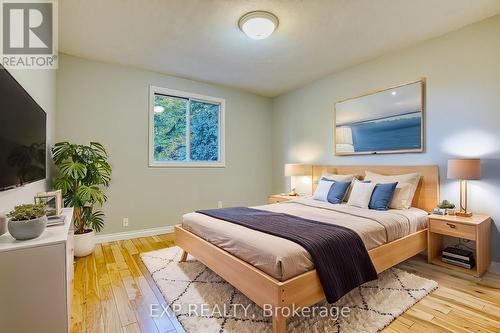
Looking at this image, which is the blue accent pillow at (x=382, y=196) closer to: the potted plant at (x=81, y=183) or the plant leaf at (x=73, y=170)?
the potted plant at (x=81, y=183)

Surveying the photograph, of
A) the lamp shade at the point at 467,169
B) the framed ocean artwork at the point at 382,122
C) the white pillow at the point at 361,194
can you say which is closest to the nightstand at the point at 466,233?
the lamp shade at the point at 467,169

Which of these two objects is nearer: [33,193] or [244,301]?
[244,301]

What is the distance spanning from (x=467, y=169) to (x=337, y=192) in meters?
1.38

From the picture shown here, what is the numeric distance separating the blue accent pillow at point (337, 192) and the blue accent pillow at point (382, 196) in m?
0.42

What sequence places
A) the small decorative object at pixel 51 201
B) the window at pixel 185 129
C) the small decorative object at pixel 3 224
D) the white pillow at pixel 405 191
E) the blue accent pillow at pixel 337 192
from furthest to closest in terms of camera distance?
the window at pixel 185 129
the blue accent pillow at pixel 337 192
the white pillow at pixel 405 191
the small decorative object at pixel 51 201
the small decorative object at pixel 3 224

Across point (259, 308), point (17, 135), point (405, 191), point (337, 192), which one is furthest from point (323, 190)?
point (17, 135)

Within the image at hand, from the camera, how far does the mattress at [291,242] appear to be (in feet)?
5.34

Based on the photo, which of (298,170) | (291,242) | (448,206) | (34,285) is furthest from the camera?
(298,170)

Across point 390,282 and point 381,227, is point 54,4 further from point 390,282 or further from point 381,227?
point 390,282

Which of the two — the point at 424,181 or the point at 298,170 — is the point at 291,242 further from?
the point at 298,170

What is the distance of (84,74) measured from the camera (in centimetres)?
342

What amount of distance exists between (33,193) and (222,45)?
2529 mm

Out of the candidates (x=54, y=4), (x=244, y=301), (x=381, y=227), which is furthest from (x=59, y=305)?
(x=54, y=4)

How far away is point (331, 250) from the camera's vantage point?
181 centimetres
